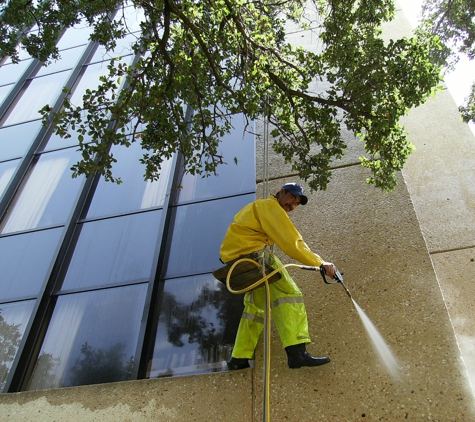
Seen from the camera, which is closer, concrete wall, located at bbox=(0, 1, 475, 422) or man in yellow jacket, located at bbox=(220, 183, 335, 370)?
concrete wall, located at bbox=(0, 1, 475, 422)

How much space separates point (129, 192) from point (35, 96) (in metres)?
4.69

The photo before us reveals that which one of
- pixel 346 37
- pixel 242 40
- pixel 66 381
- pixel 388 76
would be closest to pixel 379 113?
pixel 388 76

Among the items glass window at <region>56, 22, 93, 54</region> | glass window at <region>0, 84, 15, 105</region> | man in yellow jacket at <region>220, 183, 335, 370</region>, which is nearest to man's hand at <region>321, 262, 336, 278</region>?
man in yellow jacket at <region>220, 183, 335, 370</region>

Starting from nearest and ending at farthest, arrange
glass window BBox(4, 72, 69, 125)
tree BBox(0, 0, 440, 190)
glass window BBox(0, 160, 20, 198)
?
tree BBox(0, 0, 440, 190) < glass window BBox(0, 160, 20, 198) < glass window BBox(4, 72, 69, 125)

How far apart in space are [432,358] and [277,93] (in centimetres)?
332

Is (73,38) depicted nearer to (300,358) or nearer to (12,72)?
(12,72)

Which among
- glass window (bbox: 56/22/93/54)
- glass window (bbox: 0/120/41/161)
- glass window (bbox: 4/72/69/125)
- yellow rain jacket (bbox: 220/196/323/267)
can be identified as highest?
glass window (bbox: 56/22/93/54)

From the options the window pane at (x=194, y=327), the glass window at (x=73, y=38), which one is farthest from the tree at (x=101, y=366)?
the glass window at (x=73, y=38)

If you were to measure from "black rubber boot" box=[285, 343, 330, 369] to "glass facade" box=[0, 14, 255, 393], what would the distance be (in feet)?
3.43

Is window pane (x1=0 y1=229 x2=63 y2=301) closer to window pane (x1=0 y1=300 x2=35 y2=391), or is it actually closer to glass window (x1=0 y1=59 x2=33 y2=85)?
window pane (x1=0 y1=300 x2=35 y2=391)

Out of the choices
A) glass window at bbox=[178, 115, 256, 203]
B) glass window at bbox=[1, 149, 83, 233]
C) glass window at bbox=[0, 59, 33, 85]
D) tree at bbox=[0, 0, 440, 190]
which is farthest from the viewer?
glass window at bbox=[0, 59, 33, 85]

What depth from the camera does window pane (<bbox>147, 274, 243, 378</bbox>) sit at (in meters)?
4.09

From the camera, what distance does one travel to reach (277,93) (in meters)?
4.85

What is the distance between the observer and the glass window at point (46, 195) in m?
6.09
